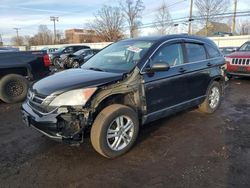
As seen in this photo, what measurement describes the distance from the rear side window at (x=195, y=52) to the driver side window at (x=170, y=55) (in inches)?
11.0

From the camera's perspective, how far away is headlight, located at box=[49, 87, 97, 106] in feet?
11.0

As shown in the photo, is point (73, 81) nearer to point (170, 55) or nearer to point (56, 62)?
point (170, 55)

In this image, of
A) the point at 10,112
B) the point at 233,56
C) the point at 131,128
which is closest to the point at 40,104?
the point at 131,128

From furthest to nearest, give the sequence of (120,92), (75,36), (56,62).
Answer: (75,36), (56,62), (120,92)

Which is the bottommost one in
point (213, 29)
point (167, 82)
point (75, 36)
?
point (167, 82)

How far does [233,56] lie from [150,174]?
798cm

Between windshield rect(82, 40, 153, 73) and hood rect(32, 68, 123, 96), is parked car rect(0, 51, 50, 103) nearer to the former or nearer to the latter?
windshield rect(82, 40, 153, 73)

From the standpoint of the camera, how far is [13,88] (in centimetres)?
717

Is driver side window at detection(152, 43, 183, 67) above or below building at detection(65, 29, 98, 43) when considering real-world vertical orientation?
below

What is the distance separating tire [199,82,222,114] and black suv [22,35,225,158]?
377 mm

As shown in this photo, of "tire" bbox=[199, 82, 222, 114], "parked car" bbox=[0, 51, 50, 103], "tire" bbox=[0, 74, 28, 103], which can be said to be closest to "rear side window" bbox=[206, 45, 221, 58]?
"tire" bbox=[199, 82, 222, 114]

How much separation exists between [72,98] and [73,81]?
328 millimetres

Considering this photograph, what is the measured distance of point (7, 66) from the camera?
7.05 m

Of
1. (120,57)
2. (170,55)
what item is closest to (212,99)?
(170,55)
